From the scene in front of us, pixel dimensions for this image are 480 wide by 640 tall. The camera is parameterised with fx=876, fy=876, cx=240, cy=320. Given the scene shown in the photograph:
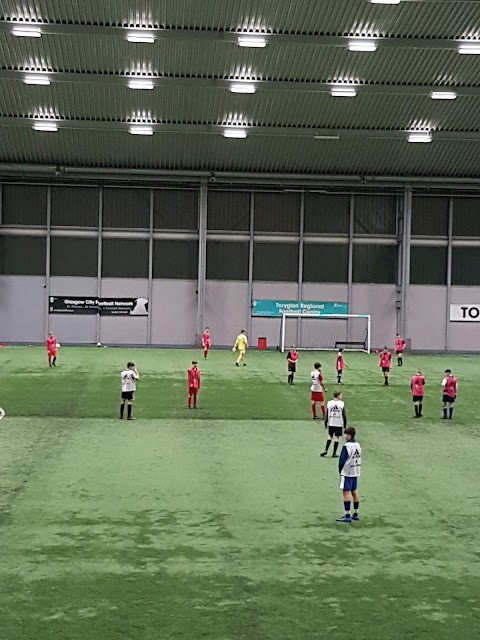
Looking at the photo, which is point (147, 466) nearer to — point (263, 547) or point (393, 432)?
point (263, 547)

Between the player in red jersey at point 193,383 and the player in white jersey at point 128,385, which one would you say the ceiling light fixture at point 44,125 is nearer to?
the player in red jersey at point 193,383

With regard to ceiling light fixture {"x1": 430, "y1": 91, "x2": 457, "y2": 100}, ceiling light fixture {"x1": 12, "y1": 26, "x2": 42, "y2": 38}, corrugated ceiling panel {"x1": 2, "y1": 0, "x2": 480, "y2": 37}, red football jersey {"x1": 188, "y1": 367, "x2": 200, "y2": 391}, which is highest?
corrugated ceiling panel {"x1": 2, "y1": 0, "x2": 480, "y2": 37}

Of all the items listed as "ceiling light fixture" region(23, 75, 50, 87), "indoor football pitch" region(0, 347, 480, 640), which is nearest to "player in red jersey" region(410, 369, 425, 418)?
"indoor football pitch" region(0, 347, 480, 640)

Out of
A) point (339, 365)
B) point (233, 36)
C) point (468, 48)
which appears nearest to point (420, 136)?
point (468, 48)

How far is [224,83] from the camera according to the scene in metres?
42.1

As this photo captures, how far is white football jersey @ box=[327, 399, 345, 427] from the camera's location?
22625mm

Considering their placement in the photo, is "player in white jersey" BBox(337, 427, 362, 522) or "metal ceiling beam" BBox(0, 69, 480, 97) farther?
"metal ceiling beam" BBox(0, 69, 480, 97)

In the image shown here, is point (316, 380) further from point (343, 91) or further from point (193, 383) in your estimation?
point (343, 91)

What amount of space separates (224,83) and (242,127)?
645 centimetres

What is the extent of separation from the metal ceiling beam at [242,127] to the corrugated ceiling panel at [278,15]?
38.0 ft

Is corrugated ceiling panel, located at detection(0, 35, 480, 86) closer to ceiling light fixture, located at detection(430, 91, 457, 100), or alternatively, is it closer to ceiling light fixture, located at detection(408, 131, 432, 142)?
ceiling light fixture, located at detection(430, 91, 457, 100)

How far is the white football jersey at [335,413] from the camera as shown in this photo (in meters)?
22.6

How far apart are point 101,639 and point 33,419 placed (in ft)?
60.7

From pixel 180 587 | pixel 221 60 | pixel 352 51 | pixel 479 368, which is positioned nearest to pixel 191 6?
pixel 221 60
